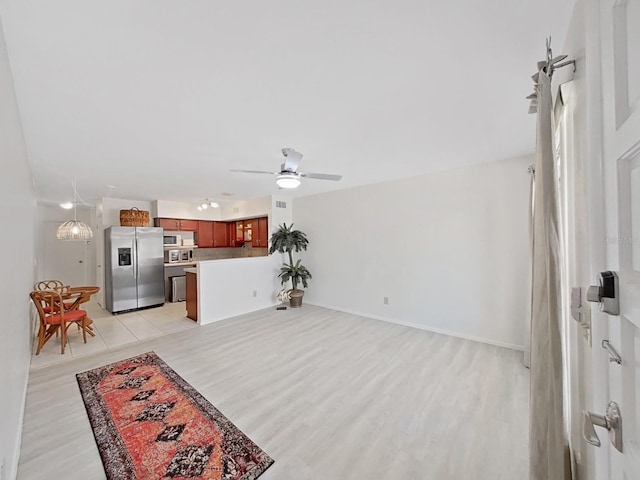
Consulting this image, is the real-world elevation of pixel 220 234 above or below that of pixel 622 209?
above

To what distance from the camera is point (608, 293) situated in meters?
0.66

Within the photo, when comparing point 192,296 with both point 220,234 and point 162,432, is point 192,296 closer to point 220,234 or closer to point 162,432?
point 220,234

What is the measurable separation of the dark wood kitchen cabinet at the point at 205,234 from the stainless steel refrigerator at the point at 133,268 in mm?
1082

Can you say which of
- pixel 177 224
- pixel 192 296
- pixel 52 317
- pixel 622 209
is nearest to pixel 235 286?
pixel 192 296

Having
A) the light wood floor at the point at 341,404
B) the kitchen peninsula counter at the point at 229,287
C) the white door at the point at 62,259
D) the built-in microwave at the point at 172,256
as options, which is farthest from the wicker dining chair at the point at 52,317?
the white door at the point at 62,259

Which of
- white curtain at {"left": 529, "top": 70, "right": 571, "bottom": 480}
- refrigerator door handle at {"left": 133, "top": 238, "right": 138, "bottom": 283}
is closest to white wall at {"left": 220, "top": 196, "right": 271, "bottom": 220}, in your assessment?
refrigerator door handle at {"left": 133, "top": 238, "right": 138, "bottom": 283}

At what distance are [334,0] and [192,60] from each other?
0.85 meters

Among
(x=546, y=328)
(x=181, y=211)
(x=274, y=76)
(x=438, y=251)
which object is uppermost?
(x=274, y=76)

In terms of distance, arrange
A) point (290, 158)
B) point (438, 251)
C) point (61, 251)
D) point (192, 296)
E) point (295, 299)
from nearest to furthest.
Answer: point (290, 158) → point (438, 251) → point (192, 296) → point (295, 299) → point (61, 251)

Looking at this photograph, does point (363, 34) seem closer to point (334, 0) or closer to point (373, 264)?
point (334, 0)

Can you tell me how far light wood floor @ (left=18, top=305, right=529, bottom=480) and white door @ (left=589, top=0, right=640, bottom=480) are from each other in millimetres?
1258

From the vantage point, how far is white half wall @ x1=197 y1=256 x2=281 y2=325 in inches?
169

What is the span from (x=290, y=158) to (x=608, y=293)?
7.66ft

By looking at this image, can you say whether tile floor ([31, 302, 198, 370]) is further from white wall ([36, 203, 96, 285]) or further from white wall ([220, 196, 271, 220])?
white wall ([220, 196, 271, 220])
